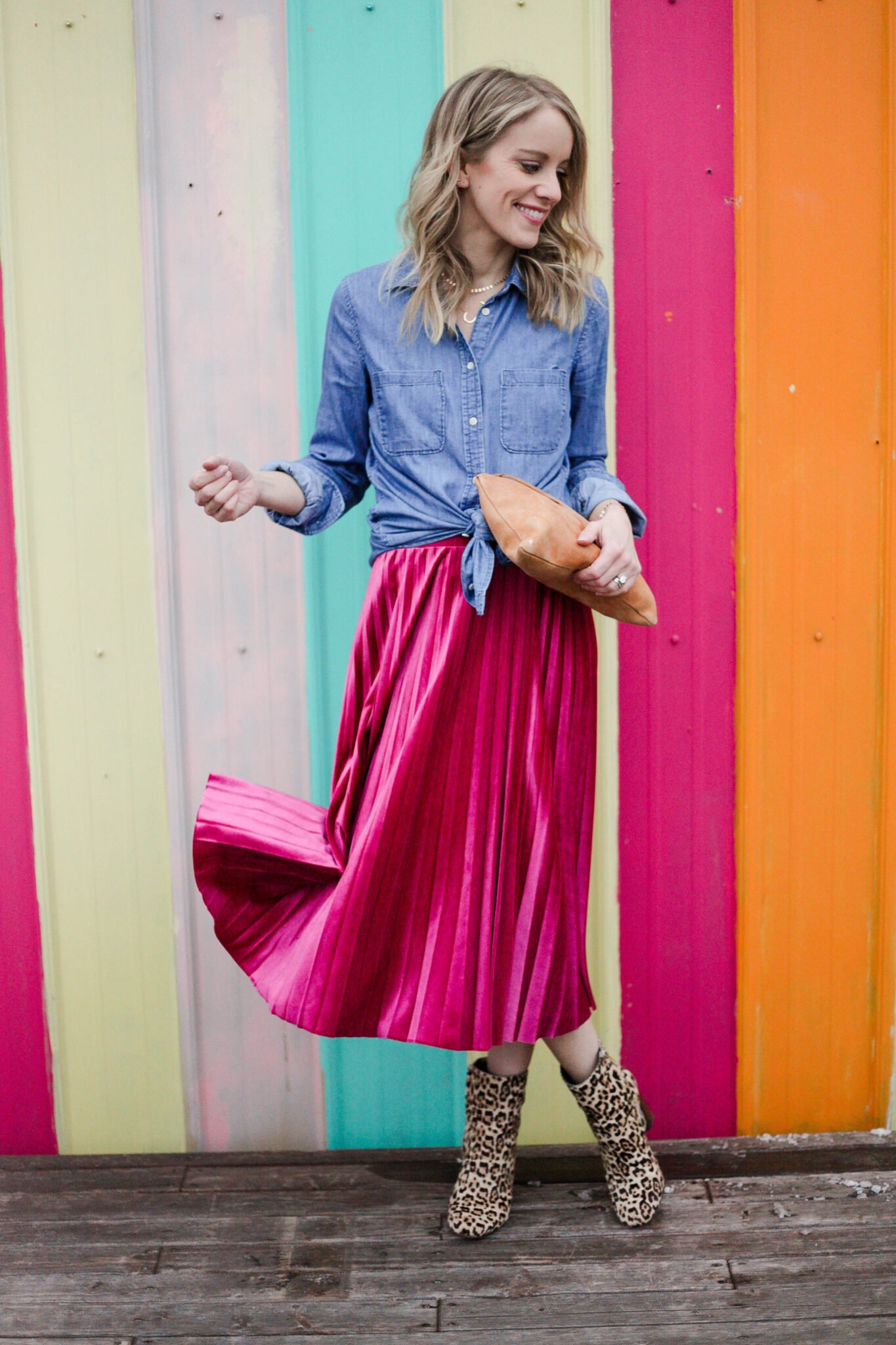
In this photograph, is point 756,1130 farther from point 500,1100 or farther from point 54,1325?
point 54,1325

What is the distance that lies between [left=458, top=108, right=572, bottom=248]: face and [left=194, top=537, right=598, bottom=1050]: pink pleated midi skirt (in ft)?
1.53

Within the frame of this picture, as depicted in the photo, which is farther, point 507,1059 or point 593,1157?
point 593,1157

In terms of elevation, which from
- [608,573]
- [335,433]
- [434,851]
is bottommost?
[434,851]

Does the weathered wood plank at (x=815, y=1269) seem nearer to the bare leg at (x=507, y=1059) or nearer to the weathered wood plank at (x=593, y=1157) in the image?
the weathered wood plank at (x=593, y=1157)

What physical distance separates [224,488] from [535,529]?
0.42 meters

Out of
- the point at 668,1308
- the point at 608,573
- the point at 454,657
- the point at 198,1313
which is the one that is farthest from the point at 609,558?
the point at 198,1313

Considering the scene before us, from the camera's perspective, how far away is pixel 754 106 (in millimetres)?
1799

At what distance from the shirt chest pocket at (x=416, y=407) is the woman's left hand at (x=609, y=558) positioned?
0.26m

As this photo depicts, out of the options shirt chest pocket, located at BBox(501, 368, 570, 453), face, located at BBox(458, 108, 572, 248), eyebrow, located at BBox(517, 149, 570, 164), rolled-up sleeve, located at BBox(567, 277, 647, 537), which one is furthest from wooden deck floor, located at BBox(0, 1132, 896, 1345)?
eyebrow, located at BBox(517, 149, 570, 164)

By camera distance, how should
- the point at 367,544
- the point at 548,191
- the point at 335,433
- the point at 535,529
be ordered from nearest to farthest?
the point at 535,529 → the point at 548,191 → the point at 335,433 → the point at 367,544

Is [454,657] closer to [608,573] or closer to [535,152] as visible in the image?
[608,573]

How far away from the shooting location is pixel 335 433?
1.56 meters

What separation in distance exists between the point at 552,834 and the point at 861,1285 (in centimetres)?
81

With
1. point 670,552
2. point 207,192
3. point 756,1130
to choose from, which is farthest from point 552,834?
point 207,192
